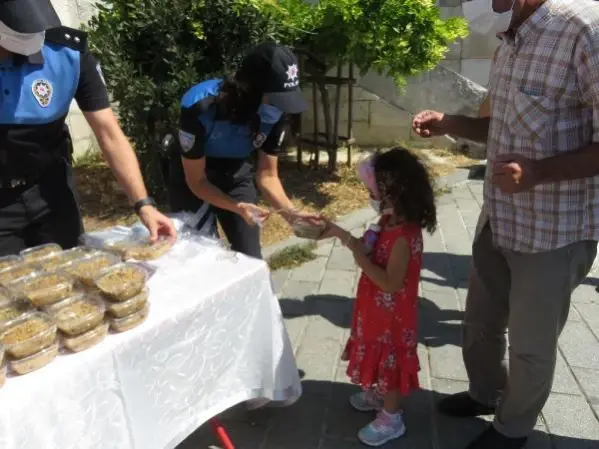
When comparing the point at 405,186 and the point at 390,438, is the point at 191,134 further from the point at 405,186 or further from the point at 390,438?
the point at 390,438

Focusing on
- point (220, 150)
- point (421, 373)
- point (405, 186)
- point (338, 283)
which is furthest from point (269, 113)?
point (338, 283)

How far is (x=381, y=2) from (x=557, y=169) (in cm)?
388

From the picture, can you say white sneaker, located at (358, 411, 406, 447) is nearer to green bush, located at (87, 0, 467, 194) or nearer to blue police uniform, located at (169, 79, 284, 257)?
blue police uniform, located at (169, 79, 284, 257)

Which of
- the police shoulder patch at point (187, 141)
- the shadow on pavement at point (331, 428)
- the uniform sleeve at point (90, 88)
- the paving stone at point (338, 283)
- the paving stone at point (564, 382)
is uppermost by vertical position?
the uniform sleeve at point (90, 88)

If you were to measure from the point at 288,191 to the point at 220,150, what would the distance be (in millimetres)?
3290

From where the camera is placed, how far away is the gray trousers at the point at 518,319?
6.31 feet

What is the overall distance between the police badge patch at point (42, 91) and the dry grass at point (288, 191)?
2690 mm

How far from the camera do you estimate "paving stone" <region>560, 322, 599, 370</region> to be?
290 centimetres

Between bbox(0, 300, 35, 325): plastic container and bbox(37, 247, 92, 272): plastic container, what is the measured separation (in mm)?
172

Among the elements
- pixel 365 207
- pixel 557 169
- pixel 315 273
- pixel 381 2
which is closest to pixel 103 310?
pixel 557 169

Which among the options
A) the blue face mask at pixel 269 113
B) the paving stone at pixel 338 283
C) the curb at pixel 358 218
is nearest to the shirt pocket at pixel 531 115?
the blue face mask at pixel 269 113

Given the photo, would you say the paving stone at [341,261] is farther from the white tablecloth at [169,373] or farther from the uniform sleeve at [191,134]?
the uniform sleeve at [191,134]

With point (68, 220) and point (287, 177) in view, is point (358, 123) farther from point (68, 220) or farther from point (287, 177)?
point (68, 220)

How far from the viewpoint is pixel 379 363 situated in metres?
2.27
